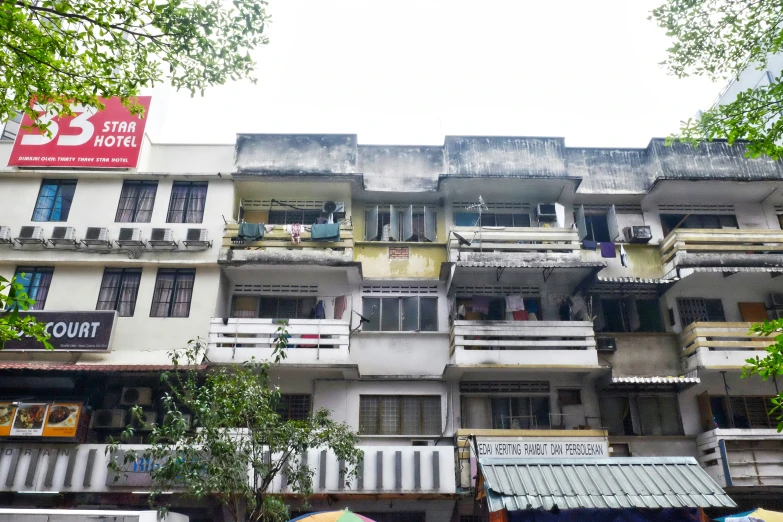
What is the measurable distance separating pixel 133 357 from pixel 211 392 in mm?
6029

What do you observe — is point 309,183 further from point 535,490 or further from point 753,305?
point 753,305

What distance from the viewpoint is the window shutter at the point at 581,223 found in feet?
59.3

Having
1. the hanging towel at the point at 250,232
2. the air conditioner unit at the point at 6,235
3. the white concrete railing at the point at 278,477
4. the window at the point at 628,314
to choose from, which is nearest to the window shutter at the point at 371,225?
the hanging towel at the point at 250,232

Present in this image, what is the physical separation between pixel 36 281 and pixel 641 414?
17.8 metres

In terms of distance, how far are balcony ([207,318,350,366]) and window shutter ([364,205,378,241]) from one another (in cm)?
344

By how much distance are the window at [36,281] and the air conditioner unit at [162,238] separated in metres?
3.08

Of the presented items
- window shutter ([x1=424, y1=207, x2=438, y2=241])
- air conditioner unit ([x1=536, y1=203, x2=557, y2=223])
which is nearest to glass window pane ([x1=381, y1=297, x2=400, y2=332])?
window shutter ([x1=424, y1=207, x2=438, y2=241])

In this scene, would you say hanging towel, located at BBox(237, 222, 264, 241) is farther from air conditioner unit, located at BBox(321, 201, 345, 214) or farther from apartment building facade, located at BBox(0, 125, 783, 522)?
air conditioner unit, located at BBox(321, 201, 345, 214)

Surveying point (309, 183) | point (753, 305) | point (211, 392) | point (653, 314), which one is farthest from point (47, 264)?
point (753, 305)

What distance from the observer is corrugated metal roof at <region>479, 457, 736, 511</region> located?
10383 mm

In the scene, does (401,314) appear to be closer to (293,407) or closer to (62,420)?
(293,407)

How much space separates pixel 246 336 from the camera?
16172 mm

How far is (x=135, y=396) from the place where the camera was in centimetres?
1598

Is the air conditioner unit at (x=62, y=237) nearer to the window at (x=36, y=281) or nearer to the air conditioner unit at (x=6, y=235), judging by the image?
the window at (x=36, y=281)
